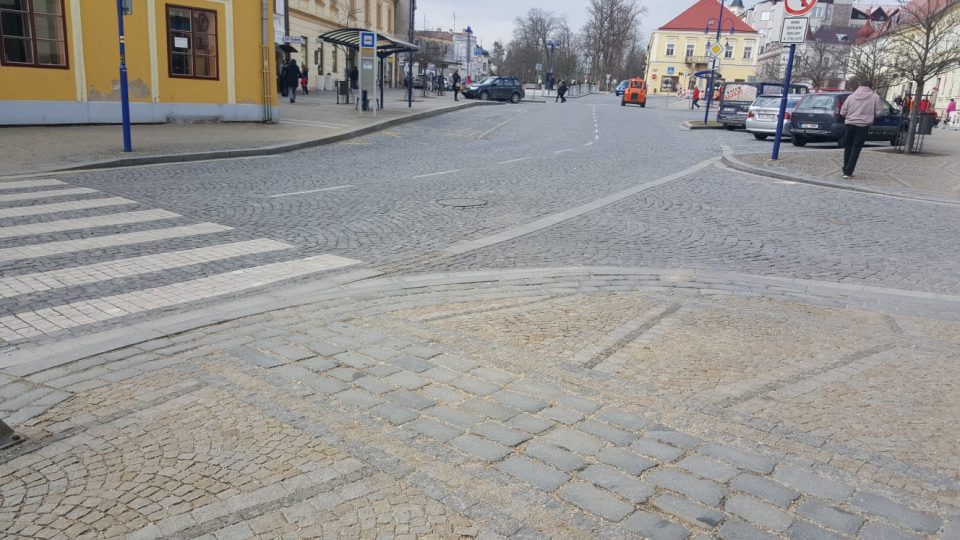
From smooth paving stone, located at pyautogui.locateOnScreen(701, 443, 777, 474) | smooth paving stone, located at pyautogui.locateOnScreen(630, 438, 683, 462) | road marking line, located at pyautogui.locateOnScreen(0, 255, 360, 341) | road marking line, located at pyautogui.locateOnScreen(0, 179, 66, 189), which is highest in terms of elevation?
road marking line, located at pyautogui.locateOnScreen(0, 179, 66, 189)

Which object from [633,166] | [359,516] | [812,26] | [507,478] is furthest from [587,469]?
[812,26]

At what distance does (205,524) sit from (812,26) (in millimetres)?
134976

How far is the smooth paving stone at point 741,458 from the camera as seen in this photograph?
3393 millimetres

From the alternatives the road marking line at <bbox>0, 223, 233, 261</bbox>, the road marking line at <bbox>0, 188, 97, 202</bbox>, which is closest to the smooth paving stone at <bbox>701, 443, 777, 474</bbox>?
the road marking line at <bbox>0, 223, 233, 261</bbox>

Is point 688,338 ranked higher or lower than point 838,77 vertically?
lower

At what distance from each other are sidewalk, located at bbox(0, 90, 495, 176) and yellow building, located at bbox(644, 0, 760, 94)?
8970 centimetres

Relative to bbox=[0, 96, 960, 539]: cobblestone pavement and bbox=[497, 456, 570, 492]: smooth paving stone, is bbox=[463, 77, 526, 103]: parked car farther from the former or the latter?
bbox=[497, 456, 570, 492]: smooth paving stone

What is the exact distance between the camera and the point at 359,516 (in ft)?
9.61

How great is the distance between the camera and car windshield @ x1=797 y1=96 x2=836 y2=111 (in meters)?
22.0

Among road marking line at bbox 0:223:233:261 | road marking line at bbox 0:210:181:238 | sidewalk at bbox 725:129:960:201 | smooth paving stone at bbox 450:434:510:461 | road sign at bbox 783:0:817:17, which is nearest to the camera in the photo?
smooth paving stone at bbox 450:434:510:461

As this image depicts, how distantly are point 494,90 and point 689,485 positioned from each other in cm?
4536

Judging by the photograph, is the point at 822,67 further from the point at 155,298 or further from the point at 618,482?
the point at 618,482

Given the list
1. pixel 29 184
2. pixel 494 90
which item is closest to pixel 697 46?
pixel 494 90

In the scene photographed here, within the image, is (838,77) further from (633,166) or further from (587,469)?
(587,469)
